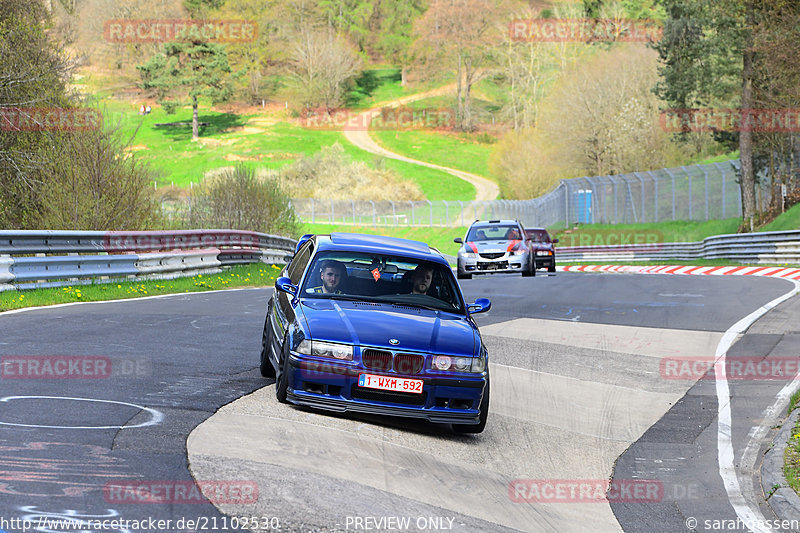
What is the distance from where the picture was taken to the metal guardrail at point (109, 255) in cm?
1620

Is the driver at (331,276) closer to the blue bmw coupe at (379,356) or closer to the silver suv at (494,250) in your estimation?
the blue bmw coupe at (379,356)

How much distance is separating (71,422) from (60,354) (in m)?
3.28

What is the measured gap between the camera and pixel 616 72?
240 feet

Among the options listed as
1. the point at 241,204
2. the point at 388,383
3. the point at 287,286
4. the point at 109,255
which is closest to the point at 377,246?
the point at 287,286

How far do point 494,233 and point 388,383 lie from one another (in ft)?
62.9

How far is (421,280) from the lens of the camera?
9055mm

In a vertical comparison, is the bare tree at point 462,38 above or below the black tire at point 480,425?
above

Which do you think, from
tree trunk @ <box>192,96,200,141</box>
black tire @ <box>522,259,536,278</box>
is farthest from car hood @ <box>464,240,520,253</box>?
tree trunk @ <box>192,96,200,141</box>

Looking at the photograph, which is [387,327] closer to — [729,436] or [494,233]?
[729,436]

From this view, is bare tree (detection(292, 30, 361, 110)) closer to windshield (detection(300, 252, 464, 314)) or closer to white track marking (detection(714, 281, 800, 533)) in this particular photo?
white track marking (detection(714, 281, 800, 533))

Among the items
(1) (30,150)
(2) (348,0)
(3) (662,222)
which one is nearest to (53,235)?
(1) (30,150)

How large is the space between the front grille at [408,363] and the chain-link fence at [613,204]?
42.5 m

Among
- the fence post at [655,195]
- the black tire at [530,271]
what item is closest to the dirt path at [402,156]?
the fence post at [655,195]

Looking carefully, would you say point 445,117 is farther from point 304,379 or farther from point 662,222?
point 304,379
